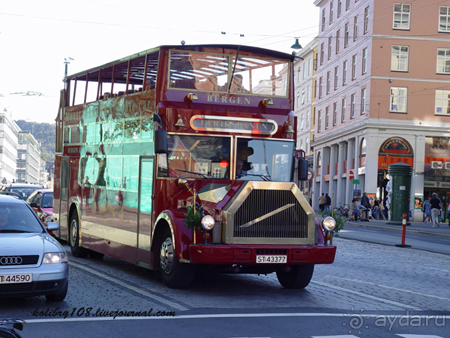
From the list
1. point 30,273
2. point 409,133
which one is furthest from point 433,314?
point 409,133

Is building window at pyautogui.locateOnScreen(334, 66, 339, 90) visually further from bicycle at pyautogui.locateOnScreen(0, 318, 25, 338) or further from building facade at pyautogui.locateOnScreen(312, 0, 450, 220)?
bicycle at pyautogui.locateOnScreen(0, 318, 25, 338)

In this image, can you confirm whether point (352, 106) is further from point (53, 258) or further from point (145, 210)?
point (53, 258)

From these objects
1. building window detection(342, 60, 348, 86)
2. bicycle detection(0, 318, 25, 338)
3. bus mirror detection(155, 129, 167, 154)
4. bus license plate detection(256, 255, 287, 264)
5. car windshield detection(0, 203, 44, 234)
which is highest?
building window detection(342, 60, 348, 86)

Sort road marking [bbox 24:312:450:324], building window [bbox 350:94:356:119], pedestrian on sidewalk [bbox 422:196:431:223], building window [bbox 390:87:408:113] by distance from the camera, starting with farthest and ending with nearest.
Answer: building window [bbox 350:94:356:119], building window [bbox 390:87:408:113], pedestrian on sidewalk [bbox 422:196:431:223], road marking [bbox 24:312:450:324]

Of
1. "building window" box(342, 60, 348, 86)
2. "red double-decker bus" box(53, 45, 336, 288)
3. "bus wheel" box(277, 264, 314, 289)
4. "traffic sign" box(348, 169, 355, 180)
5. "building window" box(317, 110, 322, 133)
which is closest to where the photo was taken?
"red double-decker bus" box(53, 45, 336, 288)

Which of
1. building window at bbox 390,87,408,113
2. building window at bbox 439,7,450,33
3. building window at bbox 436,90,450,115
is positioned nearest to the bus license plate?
building window at bbox 390,87,408,113

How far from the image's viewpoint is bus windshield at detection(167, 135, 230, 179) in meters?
10.8

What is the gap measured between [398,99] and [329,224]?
4223cm

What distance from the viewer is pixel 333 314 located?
8742 millimetres

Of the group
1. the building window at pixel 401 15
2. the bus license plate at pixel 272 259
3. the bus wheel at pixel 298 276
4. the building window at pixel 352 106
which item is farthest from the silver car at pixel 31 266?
the building window at pixel 352 106

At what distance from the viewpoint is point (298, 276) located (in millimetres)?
11039

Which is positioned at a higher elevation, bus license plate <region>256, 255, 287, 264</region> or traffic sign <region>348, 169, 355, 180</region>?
traffic sign <region>348, 169, 355, 180</region>

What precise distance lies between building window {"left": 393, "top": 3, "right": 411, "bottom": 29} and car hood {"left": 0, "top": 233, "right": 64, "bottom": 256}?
45663mm

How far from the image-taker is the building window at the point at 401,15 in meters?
51.0
